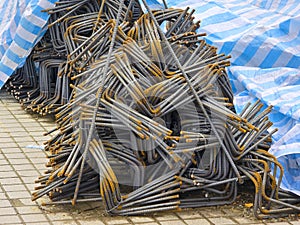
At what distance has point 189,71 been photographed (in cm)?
516

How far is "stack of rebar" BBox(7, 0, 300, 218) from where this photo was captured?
4762 mm

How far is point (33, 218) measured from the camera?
4617mm

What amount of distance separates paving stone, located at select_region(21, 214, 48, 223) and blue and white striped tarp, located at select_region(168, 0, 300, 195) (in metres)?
1.71

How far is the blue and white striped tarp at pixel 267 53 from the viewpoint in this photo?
4969 millimetres

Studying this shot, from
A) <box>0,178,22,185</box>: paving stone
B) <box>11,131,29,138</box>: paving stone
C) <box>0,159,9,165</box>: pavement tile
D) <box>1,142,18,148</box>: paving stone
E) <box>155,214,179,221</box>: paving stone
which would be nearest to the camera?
<box>155,214,179,221</box>: paving stone

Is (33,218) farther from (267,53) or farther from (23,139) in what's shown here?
(267,53)

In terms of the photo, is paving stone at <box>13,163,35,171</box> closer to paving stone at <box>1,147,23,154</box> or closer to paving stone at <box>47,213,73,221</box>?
paving stone at <box>1,147,23,154</box>

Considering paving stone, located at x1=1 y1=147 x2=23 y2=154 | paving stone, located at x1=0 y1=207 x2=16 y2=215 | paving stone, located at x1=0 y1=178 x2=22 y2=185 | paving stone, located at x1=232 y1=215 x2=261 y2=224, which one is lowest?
paving stone, located at x1=1 y1=147 x2=23 y2=154

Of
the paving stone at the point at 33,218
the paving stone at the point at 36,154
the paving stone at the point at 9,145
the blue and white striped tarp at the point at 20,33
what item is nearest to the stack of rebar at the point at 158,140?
the paving stone at the point at 33,218

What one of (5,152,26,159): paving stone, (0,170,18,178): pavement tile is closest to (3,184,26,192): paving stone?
(0,170,18,178): pavement tile

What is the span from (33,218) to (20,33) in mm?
3255

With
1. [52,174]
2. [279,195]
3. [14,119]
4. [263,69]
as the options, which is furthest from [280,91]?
[14,119]

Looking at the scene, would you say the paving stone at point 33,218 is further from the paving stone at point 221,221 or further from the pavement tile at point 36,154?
the pavement tile at point 36,154

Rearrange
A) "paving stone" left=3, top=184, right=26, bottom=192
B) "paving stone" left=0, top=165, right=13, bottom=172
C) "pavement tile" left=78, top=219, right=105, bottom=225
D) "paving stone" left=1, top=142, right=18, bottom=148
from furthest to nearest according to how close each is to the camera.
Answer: "paving stone" left=1, top=142, right=18, bottom=148, "paving stone" left=0, top=165, right=13, bottom=172, "paving stone" left=3, top=184, right=26, bottom=192, "pavement tile" left=78, top=219, right=105, bottom=225
